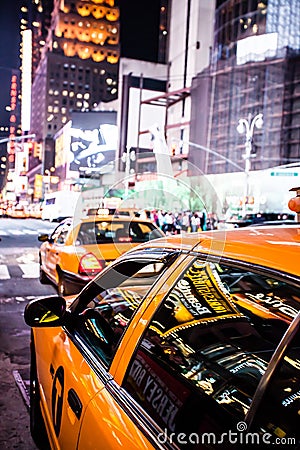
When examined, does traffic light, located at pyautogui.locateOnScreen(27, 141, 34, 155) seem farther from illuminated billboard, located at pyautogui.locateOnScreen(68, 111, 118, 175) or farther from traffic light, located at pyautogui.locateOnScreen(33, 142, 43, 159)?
illuminated billboard, located at pyautogui.locateOnScreen(68, 111, 118, 175)

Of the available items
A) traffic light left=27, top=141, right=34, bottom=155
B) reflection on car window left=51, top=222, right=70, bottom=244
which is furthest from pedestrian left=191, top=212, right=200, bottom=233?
traffic light left=27, top=141, right=34, bottom=155

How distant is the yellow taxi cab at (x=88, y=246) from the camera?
22.5 ft

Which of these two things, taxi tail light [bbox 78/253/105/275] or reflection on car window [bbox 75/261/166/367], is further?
taxi tail light [bbox 78/253/105/275]

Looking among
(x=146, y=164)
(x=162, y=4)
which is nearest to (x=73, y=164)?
(x=146, y=164)

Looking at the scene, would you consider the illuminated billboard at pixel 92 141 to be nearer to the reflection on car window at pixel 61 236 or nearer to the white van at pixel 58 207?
the white van at pixel 58 207

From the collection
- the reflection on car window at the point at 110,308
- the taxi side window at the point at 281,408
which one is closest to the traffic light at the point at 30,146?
the reflection on car window at the point at 110,308

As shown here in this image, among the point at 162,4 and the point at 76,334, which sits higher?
the point at 162,4

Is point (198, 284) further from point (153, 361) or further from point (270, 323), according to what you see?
point (153, 361)

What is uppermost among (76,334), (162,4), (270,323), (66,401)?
(162,4)

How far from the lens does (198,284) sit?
2477 millimetres

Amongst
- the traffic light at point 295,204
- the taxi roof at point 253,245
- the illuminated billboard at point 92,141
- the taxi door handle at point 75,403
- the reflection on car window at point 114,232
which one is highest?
the illuminated billboard at point 92,141

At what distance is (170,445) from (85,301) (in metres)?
1.37

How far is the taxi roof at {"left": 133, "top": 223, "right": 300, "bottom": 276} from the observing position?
5.07 ft
